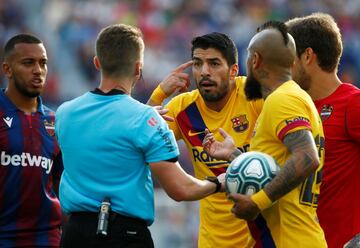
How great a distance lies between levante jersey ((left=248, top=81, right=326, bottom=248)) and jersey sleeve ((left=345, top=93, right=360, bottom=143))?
62cm

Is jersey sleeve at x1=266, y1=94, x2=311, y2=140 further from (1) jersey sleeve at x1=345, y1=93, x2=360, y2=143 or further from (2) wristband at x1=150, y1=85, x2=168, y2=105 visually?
(2) wristband at x1=150, y1=85, x2=168, y2=105

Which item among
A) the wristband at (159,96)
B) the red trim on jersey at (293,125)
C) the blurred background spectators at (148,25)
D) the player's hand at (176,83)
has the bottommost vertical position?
the red trim on jersey at (293,125)

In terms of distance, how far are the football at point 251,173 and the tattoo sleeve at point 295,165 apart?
A: 10 cm

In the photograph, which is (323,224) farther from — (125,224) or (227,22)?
(227,22)

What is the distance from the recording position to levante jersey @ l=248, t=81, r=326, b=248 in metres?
5.98

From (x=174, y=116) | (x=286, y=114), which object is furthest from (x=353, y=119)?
(x=174, y=116)

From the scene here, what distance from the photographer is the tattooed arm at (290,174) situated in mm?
5820

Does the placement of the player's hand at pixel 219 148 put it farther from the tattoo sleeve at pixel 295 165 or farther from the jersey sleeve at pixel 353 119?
the jersey sleeve at pixel 353 119

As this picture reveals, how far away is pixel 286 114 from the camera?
5.96 meters

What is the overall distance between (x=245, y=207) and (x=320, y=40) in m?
1.72

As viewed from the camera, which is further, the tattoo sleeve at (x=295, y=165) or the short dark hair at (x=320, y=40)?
the short dark hair at (x=320, y=40)

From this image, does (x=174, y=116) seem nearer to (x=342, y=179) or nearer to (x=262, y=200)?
(x=342, y=179)

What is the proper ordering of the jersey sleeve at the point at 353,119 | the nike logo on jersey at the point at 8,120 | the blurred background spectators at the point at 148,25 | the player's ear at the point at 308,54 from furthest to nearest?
the blurred background spectators at the point at 148,25
the nike logo on jersey at the point at 8,120
the player's ear at the point at 308,54
the jersey sleeve at the point at 353,119

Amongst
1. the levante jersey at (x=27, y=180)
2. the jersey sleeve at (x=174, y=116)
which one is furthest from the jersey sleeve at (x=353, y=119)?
the levante jersey at (x=27, y=180)
